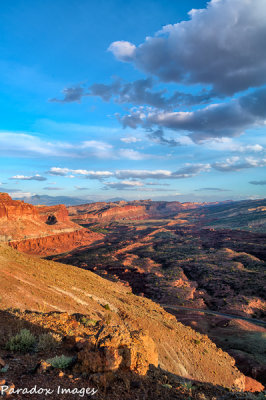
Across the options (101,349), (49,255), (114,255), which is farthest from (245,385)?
(49,255)

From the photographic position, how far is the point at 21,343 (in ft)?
26.5

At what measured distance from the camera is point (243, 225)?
495ft

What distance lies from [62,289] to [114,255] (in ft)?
223

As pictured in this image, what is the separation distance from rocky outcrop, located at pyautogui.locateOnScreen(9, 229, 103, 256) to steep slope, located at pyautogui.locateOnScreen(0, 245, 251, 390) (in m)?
78.3

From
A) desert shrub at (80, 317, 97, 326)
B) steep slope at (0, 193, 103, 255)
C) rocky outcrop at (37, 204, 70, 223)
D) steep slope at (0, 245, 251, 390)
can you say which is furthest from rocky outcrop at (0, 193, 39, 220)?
desert shrub at (80, 317, 97, 326)

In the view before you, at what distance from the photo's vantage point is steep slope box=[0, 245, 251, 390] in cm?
1542

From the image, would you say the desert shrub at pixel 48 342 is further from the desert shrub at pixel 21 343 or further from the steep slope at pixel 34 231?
the steep slope at pixel 34 231

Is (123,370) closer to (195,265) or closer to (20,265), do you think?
(20,265)

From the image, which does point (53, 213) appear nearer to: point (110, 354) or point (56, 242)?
point (56, 242)

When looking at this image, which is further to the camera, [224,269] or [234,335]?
[224,269]

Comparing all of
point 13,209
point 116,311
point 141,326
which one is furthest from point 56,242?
point 141,326

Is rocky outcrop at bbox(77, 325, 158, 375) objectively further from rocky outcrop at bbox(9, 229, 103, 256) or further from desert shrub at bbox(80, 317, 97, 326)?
rocky outcrop at bbox(9, 229, 103, 256)

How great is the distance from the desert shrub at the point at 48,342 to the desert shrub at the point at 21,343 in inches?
12.3

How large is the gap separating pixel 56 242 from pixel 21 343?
364ft
